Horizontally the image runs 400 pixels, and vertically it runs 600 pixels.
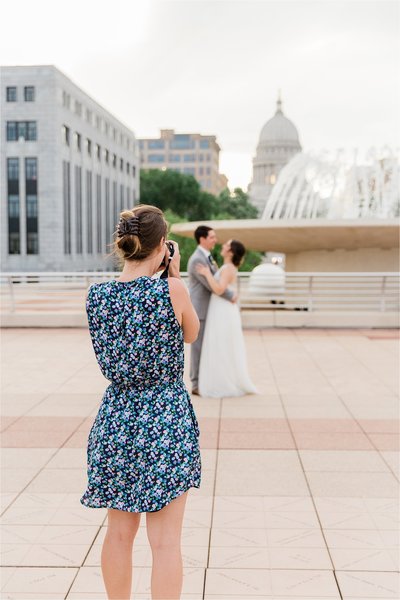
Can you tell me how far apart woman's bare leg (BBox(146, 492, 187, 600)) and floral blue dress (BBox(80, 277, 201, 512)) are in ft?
0.20

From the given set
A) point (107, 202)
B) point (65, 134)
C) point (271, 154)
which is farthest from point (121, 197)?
point (271, 154)

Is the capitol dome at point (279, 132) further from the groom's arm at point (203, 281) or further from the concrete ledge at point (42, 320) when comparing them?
the groom's arm at point (203, 281)

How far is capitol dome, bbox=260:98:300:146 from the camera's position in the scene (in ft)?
445

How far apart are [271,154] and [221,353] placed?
130641 mm

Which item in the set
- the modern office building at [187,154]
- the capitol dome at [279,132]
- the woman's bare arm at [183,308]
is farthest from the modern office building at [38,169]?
the modern office building at [187,154]

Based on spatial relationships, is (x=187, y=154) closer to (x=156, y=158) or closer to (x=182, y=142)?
(x=182, y=142)

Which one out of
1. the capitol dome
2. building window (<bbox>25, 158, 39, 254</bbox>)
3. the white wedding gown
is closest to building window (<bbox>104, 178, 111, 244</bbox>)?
building window (<bbox>25, 158, 39, 254</bbox>)

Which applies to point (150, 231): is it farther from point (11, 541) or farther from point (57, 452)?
point (57, 452)

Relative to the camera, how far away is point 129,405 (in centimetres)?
262

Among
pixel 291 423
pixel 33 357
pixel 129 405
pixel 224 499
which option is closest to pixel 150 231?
pixel 129 405

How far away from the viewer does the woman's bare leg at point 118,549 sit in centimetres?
271

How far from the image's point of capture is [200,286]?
25.4 feet

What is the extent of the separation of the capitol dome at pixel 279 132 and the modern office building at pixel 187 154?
12663 millimetres

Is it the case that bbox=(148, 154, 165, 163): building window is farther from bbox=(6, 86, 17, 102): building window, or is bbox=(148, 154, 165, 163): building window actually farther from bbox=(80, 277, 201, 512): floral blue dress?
bbox=(80, 277, 201, 512): floral blue dress
